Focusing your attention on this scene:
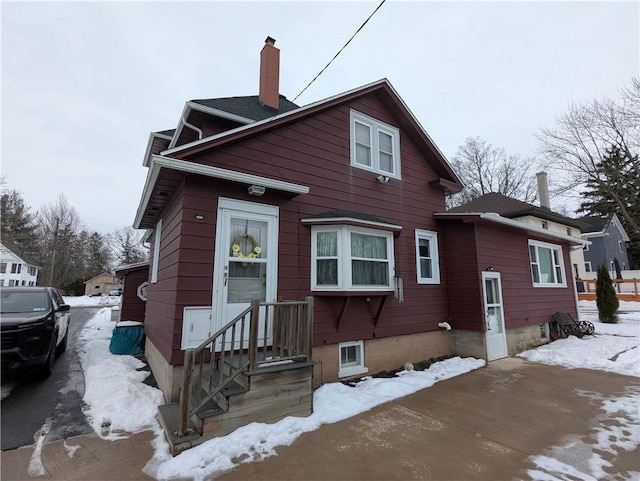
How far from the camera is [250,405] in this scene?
347 cm

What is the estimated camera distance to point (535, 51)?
816 cm

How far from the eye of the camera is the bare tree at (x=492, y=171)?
2461 centimetres

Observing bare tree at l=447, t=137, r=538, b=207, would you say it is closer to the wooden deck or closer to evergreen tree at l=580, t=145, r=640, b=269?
evergreen tree at l=580, t=145, r=640, b=269

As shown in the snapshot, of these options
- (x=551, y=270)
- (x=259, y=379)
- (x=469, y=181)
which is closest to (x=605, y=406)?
(x=259, y=379)

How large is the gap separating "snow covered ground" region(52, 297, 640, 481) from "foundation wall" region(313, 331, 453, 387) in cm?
30

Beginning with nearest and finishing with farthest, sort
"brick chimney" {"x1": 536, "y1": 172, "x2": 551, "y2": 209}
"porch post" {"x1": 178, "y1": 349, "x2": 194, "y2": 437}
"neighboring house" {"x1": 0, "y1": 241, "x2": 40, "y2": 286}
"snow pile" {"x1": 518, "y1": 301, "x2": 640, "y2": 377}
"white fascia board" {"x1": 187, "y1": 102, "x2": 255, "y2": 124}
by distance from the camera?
"porch post" {"x1": 178, "y1": 349, "x2": 194, "y2": 437} → "white fascia board" {"x1": 187, "y1": 102, "x2": 255, "y2": 124} → "snow pile" {"x1": 518, "y1": 301, "x2": 640, "y2": 377} → "brick chimney" {"x1": 536, "y1": 172, "x2": 551, "y2": 209} → "neighboring house" {"x1": 0, "y1": 241, "x2": 40, "y2": 286}

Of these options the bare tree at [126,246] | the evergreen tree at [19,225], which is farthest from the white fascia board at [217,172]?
the bare tree at [126,246]

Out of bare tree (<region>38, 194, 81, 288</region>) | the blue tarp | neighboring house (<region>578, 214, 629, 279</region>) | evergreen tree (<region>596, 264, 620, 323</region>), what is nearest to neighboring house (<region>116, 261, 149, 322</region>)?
the blue tarp

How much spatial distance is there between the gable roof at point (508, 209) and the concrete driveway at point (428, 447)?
9606 millimetres

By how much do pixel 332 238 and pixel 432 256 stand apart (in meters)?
3.32

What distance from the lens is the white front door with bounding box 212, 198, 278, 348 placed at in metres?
4.45

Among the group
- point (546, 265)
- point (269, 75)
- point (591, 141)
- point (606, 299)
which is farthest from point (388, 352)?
point (591, 141)

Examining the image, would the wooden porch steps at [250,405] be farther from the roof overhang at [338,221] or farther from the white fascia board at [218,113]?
the white fascia board at [218,113]

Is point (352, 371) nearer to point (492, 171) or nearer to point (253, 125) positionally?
point (253, 125)
